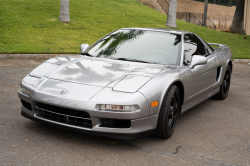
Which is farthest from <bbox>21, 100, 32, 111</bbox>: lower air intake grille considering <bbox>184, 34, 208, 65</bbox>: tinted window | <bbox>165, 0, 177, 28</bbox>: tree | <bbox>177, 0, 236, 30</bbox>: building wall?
<bbox>177, 0, 236, 30</bbox>: building wall

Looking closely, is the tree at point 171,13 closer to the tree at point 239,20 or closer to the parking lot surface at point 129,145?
the tree at point 239,20

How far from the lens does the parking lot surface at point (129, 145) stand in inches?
135

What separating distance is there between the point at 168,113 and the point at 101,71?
3.35ft

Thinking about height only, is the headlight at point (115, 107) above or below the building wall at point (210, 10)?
above

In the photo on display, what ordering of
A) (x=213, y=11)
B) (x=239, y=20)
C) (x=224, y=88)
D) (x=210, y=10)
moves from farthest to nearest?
(x=213, y=11)
(x=210, y=10)
(x=239, y=20)
(x=224, y=88)

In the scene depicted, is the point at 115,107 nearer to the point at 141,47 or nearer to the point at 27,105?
the point at 27,105

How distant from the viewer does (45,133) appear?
4047 millimetres

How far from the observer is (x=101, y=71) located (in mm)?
4148

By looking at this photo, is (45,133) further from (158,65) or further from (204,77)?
(204,77)

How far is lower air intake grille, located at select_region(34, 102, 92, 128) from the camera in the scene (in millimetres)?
3627

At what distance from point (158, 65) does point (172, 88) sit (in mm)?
508

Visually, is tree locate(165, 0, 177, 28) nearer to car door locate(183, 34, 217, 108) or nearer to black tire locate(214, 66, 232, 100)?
black tire locate(214, 66, 232, 100)

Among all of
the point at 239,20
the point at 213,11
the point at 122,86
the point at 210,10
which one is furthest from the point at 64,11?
the point at 213,11

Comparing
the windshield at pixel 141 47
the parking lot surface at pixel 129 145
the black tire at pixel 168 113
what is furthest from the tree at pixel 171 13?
the black tire at pixel 168 113
